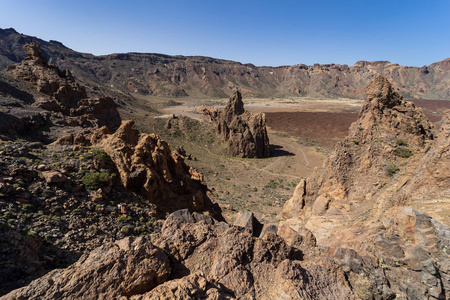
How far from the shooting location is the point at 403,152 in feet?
43.4

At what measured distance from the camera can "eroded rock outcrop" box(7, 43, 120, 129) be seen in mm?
36906

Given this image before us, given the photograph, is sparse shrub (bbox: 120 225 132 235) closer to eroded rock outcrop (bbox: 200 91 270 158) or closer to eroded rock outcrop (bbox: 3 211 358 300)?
eroded rock outcrop (bbox: 3 211 358 300)

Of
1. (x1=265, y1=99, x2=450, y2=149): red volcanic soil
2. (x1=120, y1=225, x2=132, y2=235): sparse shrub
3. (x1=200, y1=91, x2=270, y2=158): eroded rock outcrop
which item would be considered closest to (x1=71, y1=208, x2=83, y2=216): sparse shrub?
(x1=120, y1=225, x2=132, y2=235): sparse shrub

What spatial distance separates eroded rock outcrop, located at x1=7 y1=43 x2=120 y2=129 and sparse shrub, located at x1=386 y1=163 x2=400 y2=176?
38.1 m

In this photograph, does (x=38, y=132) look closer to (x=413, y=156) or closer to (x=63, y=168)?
(x=63, y=168)

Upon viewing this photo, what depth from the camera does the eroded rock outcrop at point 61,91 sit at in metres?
36.9

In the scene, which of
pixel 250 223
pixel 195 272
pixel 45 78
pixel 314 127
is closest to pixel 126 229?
pixel 250 223

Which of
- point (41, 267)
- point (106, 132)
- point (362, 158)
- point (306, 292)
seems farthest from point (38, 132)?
point (362, 158)

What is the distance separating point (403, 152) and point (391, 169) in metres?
1.62

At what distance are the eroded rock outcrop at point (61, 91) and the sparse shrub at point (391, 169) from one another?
3806cm

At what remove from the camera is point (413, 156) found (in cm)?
1293

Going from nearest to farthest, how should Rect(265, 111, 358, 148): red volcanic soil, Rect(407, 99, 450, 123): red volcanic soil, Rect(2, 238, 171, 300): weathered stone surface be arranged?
Rect(2, 238, 171, 300): weathered stone surface
Rect(265, 111, 358, 148): red volcanic soil
Rect(407, 99, 450, 123): red volcanic soil

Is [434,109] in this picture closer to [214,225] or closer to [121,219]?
[214,225]

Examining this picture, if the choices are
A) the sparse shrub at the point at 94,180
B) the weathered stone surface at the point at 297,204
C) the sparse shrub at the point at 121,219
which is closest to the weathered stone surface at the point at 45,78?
the sparse shrub at the point at 94,180
